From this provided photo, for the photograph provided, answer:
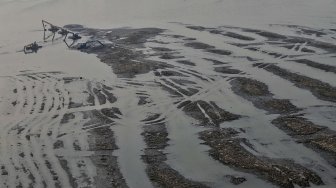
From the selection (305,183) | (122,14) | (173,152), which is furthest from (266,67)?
(122,14)

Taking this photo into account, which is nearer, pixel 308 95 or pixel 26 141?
pixel 26 141

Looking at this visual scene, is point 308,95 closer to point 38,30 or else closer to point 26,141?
point 26,141

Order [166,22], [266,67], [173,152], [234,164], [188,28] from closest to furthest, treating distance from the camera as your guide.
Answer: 1. [234,164]
2. [173,152]
3. [266,67]
4. [188,28]
5. [166,22]

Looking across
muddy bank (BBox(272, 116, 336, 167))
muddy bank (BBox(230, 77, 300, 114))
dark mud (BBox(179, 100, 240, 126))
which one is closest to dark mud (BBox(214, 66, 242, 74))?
muddy bank (BBox(230, 77, 300, 114))

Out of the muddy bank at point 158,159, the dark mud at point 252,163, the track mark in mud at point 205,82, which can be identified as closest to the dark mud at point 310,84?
the track mark in mud at point 205,82

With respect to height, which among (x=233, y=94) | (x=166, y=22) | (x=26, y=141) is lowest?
(x=26, y=141)

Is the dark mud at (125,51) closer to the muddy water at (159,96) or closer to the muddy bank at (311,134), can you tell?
the muddy water at (159,96)
